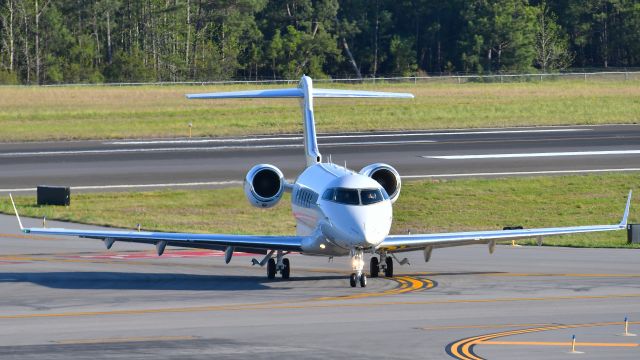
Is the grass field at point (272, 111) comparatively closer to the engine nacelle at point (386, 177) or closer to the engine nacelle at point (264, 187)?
the engine nacelle at point (264, 187)

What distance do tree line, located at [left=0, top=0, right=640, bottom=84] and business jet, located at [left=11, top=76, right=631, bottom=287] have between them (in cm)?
9464

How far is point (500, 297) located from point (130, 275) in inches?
381

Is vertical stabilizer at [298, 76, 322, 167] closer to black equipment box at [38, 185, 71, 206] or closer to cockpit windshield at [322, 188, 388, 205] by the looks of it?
cockpit windshield at [322, 188, 388, 205]

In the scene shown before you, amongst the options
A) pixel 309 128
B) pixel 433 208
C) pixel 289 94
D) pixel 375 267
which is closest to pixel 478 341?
pixel 375 267

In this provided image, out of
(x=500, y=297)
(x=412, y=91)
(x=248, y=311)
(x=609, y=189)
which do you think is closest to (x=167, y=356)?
(x=248, y=311)

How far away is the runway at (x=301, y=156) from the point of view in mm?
51594

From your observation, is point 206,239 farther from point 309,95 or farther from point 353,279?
point 309,95

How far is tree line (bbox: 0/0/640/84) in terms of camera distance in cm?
12769

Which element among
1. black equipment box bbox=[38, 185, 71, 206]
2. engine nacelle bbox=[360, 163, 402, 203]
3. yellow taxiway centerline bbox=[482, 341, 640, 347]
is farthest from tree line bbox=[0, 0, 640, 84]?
yellow taxiway centerline bbox=[482, 341, 640, 347]

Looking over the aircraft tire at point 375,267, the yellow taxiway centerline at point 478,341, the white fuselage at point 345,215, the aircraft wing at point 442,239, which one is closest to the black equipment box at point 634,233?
the aircraft wing at point 442,239

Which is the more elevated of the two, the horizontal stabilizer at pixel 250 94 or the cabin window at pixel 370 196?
the horizontal stabilizer at pixel 250 94

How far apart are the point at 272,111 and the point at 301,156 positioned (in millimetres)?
26801

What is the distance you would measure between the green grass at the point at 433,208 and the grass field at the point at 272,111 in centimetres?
2794

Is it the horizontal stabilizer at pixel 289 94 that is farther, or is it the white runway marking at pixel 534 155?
the white runway marking at pixel 534 155
